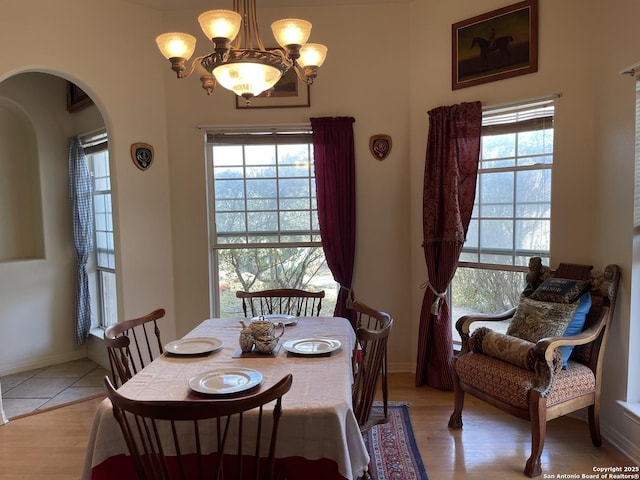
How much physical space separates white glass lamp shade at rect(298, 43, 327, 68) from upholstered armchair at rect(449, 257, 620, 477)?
1870mm

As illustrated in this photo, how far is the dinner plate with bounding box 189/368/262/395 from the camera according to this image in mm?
1599

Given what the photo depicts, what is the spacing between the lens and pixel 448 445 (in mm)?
2602

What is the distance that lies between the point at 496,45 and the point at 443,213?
129cm

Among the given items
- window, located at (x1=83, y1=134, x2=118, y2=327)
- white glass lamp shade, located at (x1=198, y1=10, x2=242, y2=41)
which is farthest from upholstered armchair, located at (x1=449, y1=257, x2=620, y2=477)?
window, located at (x1=83, y1=134, x2=118, y2=327)

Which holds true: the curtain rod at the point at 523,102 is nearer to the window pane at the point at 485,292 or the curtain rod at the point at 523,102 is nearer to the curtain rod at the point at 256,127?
the window pane at the point at 485,292

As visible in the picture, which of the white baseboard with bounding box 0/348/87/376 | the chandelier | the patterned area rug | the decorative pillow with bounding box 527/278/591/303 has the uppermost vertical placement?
the chandelier

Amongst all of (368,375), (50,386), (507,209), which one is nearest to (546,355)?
(368,375)

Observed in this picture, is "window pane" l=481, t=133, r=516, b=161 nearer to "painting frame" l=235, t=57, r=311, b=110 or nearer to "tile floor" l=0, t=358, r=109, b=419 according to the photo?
"painting frame" l=235, t=57, r=311, b=110

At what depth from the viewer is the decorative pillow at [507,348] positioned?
237cm

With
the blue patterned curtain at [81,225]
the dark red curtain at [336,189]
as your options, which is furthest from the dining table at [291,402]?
the blue patterned curtain at [81,225]

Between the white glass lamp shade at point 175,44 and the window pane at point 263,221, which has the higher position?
the white glass lamp shade at point 175,44

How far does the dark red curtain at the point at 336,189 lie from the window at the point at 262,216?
0.16 meters

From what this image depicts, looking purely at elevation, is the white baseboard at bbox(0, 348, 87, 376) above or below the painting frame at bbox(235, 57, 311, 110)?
below

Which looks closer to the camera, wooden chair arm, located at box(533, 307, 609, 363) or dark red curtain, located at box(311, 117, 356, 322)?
wooden chair arm, located at box(533, 307, 609, 363)
